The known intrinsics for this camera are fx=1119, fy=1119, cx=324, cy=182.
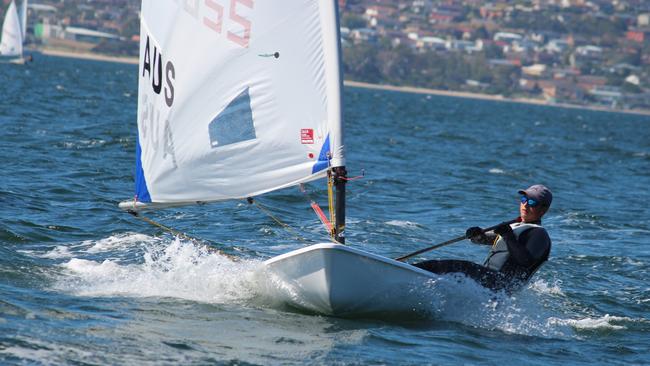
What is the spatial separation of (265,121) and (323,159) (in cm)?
68

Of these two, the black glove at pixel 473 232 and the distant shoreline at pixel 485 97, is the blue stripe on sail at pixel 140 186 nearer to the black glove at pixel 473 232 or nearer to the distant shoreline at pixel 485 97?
the black glove at pixel 473 232

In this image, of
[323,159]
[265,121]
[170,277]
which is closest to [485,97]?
[170,277]

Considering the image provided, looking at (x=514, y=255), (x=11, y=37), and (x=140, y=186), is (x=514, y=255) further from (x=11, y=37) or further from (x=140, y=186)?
(x=11, y=37)

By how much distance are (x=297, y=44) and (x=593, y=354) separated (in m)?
3.39

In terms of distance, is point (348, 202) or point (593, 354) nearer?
point (593, 354)

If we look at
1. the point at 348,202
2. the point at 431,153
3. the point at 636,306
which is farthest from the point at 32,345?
the point at 431,153

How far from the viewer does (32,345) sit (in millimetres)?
7430

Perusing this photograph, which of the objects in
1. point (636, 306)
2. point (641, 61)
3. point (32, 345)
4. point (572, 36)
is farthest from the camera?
point (572, 36)

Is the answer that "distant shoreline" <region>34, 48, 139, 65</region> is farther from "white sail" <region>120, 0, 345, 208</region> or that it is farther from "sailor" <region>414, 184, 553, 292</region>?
"sailor" <region>414, 184, 553, 292</region>

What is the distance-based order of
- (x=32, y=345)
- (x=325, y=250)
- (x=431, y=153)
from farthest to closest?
(x=431, y=153), (x=325, y=250), (x=32, y=345)

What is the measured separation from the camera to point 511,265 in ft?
30.2

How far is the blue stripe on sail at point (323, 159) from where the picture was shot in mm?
8727

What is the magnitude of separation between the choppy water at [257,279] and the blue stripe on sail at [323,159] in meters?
1.09

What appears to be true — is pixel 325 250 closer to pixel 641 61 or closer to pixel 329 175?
pixel 329 175
